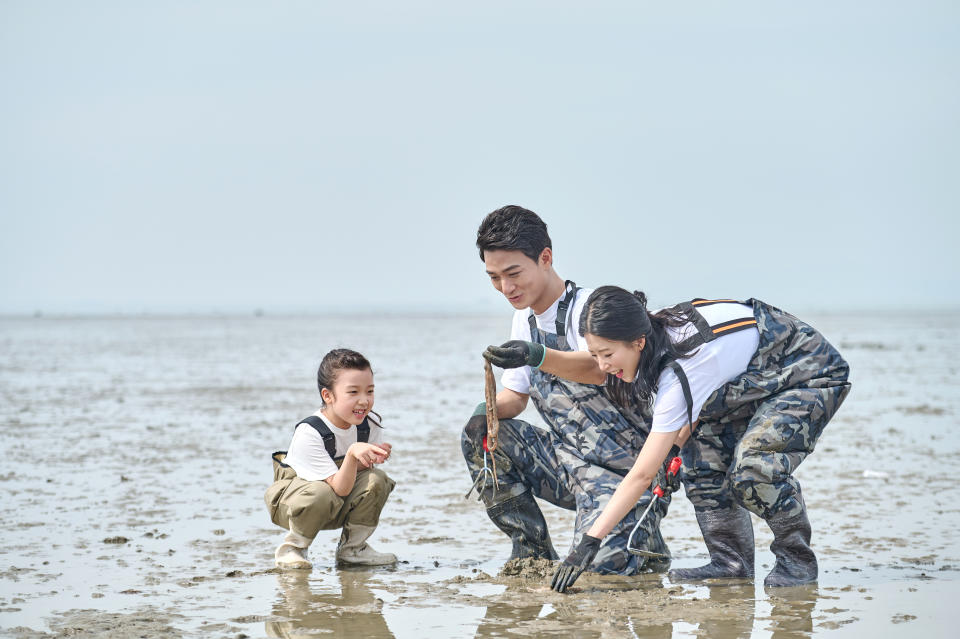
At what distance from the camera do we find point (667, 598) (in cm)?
464

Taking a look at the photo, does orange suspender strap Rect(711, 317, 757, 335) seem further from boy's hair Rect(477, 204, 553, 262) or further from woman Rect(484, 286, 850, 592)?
boy's hair Rect(477, 204, 553, 262)

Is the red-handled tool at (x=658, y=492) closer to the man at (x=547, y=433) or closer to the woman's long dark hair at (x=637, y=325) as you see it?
the man at (x=547, y=433)

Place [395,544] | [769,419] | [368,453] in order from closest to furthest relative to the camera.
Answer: [769,419]
[368,453]
[395,544]

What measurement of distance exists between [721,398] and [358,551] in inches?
73.4

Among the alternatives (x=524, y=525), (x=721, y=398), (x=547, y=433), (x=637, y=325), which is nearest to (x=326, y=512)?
(x=524, y=525)

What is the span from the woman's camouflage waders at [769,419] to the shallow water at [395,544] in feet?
1.39

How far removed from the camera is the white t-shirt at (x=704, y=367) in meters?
4.47

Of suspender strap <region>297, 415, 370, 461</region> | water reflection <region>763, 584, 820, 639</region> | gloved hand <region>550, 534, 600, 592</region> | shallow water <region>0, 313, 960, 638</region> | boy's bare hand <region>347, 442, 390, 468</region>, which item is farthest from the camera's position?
suspender strap <region>297, 415, 370, 461</region>

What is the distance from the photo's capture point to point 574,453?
5.23 meters

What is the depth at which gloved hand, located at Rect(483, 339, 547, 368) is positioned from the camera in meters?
4.55

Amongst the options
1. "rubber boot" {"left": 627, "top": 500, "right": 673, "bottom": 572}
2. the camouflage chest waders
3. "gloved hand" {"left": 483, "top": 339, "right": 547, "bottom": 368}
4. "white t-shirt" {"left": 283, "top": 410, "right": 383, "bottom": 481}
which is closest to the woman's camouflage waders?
the camouflage chest waders

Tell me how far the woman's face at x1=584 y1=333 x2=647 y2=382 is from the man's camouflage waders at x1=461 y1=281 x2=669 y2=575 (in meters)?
0.53

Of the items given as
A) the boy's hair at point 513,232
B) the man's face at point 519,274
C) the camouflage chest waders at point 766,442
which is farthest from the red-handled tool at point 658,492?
the boy's hair at point 513,232

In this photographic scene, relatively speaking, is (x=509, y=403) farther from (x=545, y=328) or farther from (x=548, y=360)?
(x=548, y=360)
